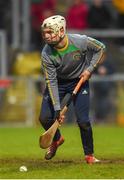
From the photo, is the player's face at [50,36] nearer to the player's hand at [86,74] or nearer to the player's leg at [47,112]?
the player's hand at [86,74]

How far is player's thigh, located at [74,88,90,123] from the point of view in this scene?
11738 mm

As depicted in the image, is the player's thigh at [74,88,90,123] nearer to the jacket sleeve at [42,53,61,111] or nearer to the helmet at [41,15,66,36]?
the jacket sleeve at [42,53,61,111]

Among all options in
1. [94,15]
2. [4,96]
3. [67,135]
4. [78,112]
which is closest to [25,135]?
[67,135]

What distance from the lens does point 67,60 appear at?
11648mm

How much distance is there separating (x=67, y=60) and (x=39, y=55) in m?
9.92

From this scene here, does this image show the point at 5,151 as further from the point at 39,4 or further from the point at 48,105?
the point at 39,4

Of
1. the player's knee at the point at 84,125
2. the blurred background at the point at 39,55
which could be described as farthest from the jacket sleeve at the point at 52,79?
the blurred background at the point at 39,55

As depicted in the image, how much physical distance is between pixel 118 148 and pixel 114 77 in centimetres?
578

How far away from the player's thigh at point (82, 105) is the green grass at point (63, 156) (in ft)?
2.12

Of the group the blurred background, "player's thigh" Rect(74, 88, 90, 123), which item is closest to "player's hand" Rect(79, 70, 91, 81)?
"player's thigh" Rect(74, 88, 90, 123)

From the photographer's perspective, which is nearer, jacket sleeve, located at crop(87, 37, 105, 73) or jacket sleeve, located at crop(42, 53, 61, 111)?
jacket sleeve, located at crop(42, 53, 61, 111)

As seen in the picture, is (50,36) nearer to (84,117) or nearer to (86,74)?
(86,74)

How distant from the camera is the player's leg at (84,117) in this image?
462 inches

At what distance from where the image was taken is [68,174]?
10.7 m
